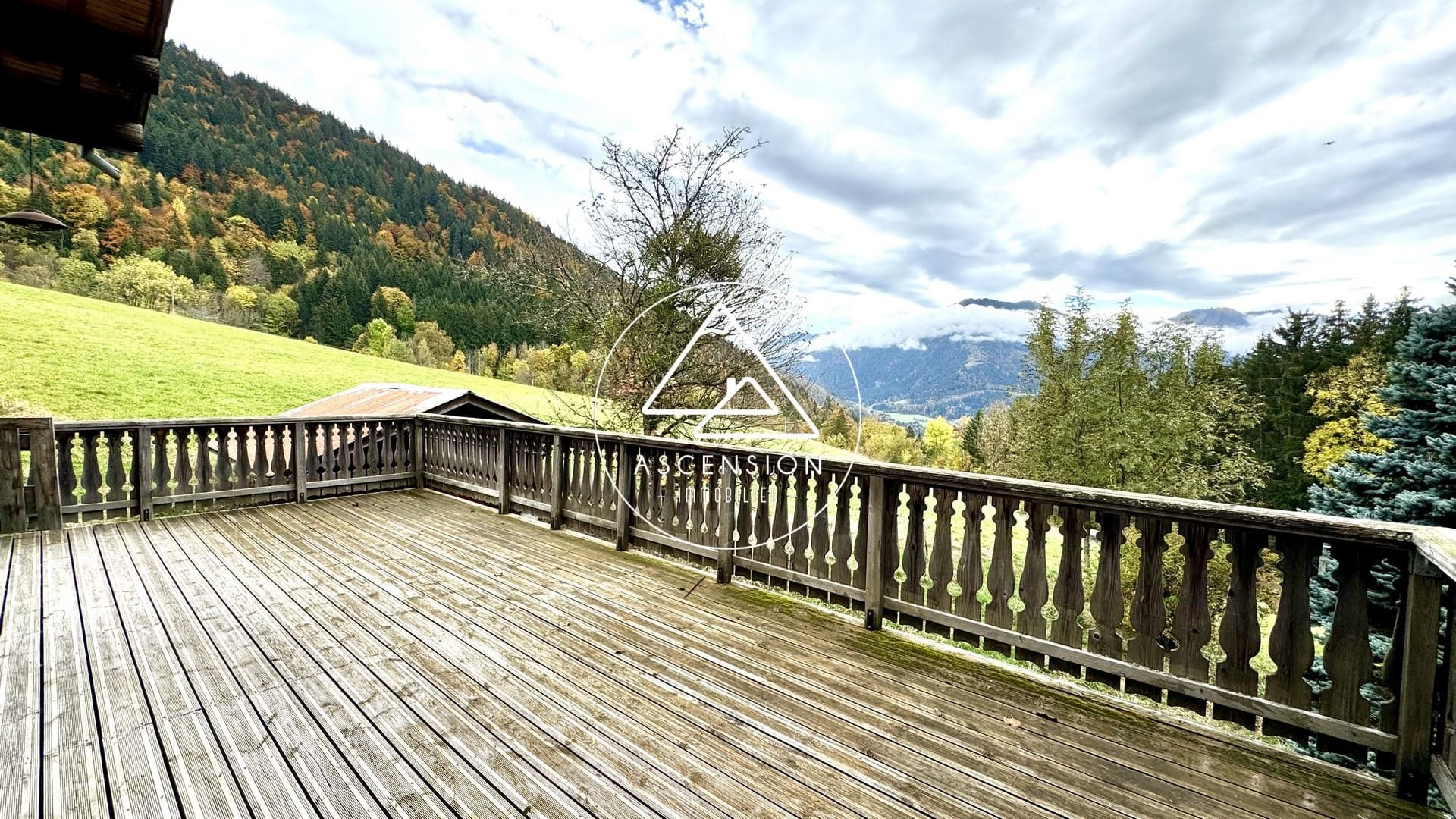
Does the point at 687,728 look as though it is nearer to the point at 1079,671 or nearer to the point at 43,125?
the point at 1079,671

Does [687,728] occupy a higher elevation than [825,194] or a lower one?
lower

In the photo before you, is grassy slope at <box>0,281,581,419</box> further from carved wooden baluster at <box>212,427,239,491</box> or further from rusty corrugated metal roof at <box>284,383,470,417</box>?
carved wooden baluster at <box>212,427,239,491</box>

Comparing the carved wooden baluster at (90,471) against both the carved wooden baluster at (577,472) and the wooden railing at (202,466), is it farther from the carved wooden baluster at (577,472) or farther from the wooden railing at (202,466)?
the carved wooden baluster at (577,472)

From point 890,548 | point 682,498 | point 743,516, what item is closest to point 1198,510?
point 890,548

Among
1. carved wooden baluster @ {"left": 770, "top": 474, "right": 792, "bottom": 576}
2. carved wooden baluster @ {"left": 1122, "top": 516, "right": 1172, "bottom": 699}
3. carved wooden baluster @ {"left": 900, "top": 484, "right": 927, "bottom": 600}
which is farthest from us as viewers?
carved wooden baluster @ {"left": 770, "top": 474, "right": 792, "bottom": 576}

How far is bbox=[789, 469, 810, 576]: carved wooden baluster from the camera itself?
3254 mm

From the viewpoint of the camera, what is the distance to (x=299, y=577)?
3494mm

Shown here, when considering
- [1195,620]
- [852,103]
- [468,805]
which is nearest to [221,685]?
[468,805]

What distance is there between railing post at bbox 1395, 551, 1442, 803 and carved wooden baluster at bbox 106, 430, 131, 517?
831cm

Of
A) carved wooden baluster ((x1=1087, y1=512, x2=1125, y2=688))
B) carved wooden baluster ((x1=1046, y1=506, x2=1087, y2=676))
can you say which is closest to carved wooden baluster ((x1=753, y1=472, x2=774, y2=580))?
carved wooden baluster ((x1=1046, y1=506, x2=1087, y2=676))

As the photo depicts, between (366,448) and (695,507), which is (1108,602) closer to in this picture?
(695,507)

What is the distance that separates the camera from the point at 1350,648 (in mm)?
1840

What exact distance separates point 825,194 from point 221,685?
11678 millimetres

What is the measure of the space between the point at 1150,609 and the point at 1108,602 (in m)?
0.14
